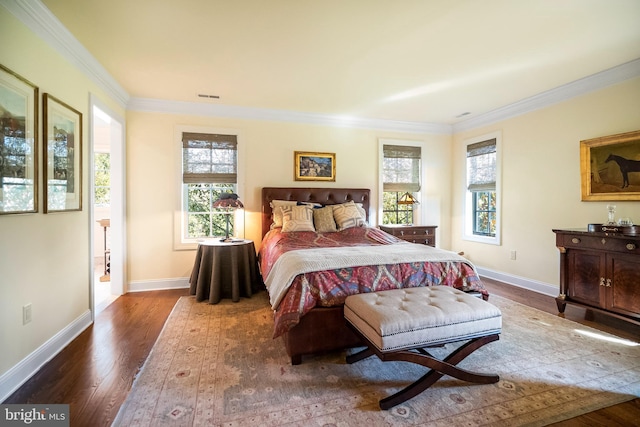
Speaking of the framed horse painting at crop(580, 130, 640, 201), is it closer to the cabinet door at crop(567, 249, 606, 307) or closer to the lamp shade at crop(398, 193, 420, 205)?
the cabinet door at crop(567, 249, 606, 307)

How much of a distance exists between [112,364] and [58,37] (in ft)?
8.52

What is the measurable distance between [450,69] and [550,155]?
1.91 metres

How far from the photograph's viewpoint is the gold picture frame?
4.55 m

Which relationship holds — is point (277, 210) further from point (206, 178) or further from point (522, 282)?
point (522, 282)

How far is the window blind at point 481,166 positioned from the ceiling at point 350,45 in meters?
0.94

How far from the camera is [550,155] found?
12.4 ft

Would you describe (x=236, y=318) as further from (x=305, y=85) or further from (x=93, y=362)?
(x=305, y=85)

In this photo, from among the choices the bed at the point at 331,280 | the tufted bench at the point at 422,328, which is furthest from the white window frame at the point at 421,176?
the tufted bench at the point at 422,328

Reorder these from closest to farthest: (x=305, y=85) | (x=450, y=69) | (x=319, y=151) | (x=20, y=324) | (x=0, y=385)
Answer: (x=0, y=385), (x=20, y=324), (x=450, y=69), (x=305, y=85), (x=319, y=151)

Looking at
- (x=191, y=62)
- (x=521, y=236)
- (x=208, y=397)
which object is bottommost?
(x=208, y=397)

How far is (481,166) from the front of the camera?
483cm

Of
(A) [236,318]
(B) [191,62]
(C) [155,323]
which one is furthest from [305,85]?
(C) [155,323]

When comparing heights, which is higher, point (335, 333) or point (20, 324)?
point (20, 324)

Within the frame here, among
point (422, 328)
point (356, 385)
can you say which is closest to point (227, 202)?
point (356, 385)
